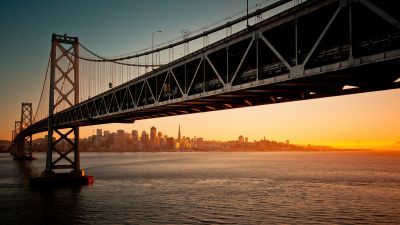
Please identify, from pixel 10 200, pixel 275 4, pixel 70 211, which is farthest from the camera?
pixel 10 200

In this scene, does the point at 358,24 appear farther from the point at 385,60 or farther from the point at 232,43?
the point at 232,43

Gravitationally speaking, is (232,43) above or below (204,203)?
above

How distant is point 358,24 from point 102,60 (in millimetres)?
43761

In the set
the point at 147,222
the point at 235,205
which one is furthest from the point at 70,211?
the point at 235,205

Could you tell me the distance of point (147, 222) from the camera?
2808cm

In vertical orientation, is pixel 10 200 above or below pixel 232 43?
below

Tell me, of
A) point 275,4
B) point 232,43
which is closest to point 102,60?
point 232,43

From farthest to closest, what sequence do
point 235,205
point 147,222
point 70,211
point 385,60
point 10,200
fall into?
1. point 10,200
2. point 235,205
3. point 70,211
4. point 147,222
5. point 385,60

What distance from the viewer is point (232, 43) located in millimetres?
22141

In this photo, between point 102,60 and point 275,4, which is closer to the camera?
point 275,4

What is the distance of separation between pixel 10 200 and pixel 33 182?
6.80 m

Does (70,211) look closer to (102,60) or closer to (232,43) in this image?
(232,43)

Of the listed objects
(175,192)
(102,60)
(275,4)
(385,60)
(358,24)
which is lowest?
(175,192)

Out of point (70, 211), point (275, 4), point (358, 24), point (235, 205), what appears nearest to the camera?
point (358, 24)
